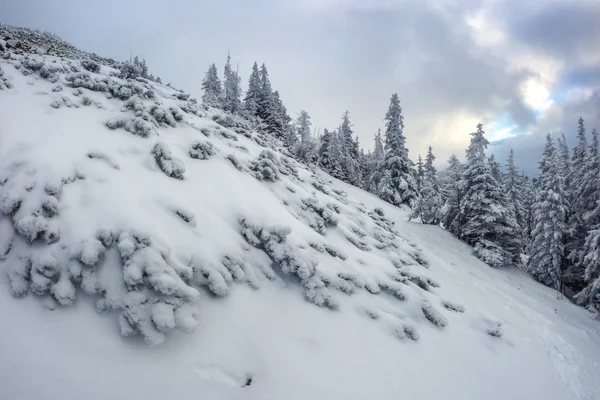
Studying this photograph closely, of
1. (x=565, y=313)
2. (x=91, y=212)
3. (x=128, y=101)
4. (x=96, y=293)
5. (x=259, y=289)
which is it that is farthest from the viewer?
(x=565, y=313)

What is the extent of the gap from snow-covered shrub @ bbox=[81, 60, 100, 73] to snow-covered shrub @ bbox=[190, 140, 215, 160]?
9.27 m

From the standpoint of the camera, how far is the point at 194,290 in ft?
17.6

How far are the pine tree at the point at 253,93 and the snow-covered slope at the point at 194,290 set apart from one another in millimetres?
34809

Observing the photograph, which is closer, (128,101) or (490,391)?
(490,391)

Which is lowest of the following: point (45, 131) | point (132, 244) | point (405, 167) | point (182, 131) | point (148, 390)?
point (148, 390)

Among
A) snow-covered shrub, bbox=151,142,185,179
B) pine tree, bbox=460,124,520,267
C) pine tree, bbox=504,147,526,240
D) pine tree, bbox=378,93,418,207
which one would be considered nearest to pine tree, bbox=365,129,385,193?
pine tree, bbox=378,93,418,207

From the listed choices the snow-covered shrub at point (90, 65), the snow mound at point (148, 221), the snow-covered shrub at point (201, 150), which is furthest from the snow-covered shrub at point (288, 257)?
the snow-covered shrub at point (90, 65)

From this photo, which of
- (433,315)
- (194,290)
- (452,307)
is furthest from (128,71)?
(452,307)

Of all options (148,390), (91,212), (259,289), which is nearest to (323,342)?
(259,289)

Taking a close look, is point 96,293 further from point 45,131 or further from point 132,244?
point 45,131

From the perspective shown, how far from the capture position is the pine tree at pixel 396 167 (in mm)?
37500

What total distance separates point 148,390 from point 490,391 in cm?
727

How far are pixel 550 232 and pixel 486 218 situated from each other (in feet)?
Result: 28.5

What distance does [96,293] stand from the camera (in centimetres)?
511
